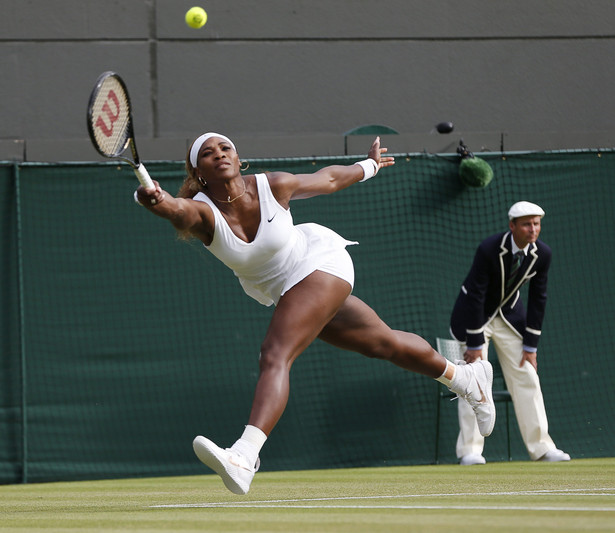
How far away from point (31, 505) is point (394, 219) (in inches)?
168

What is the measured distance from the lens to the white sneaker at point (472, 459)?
8.52 meters

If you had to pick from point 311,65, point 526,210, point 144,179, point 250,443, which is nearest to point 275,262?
point 144,179

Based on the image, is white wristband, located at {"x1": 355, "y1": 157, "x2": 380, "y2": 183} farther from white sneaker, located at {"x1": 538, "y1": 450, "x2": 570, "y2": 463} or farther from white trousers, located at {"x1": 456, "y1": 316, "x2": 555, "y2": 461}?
white sneaker, located at {"x1": 538, "y1": 450, "x2": 570, "y2": 463}

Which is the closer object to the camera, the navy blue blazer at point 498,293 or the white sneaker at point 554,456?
the navy blue blazer at point 498,293

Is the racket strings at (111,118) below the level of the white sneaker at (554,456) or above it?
above

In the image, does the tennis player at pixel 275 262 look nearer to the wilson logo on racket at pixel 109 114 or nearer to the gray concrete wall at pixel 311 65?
the wilson logo on racket at pixel 109 114

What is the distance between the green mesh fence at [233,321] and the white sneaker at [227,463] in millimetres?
4314

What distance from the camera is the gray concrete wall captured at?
11328 mm

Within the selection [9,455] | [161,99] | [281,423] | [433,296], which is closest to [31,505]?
[9,455]

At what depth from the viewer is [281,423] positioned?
8.94 m

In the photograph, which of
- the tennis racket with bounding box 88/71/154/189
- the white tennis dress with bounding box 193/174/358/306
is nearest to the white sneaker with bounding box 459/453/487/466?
the white tennis dress with bounding box 193/174/358/306

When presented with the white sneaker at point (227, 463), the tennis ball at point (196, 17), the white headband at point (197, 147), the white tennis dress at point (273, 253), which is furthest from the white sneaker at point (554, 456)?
the tennis ball at point (196, 17)

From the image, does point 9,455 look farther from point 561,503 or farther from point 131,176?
point 561,503

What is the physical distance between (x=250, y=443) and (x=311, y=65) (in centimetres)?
754
